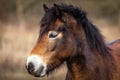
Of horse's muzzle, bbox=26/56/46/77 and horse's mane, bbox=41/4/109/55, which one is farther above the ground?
horse's mane, bbox=41/4/109/55

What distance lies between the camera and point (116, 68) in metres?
A: 8.73

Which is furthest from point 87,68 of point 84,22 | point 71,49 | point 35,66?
point 35,66

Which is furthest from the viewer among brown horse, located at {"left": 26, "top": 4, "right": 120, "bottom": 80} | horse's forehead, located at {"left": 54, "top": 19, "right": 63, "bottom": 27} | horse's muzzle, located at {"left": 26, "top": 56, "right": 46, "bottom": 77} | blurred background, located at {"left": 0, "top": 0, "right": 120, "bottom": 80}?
blurred background, located at {"left": 0, "top": 0, "right": 120, "bottom": 80}

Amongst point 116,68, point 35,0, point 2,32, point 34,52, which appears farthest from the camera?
point 35,0

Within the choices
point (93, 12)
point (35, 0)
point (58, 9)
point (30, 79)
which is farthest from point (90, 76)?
point (93, 12)

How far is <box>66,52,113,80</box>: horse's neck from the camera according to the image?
8.38 meters

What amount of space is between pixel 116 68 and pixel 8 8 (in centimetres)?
2116

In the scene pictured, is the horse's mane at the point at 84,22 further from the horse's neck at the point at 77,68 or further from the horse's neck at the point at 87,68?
the horse's neck at the point at 77,68

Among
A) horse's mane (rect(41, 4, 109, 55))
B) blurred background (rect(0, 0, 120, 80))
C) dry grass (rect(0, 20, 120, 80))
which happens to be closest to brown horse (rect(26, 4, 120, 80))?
horse's mane (rect(41, 4, 109, 55))

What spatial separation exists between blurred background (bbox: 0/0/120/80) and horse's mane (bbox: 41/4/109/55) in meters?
5.13

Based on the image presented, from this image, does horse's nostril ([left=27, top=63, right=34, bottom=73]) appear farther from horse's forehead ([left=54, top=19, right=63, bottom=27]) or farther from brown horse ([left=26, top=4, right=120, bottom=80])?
horse's forehead ([left=54, top=19, right=63, bottom=27])

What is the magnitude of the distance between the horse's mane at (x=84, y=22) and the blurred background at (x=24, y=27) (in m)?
5.13

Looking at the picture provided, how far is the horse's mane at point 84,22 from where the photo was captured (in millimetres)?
8227

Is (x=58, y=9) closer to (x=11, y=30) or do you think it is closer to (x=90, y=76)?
(x=90, y=76)
